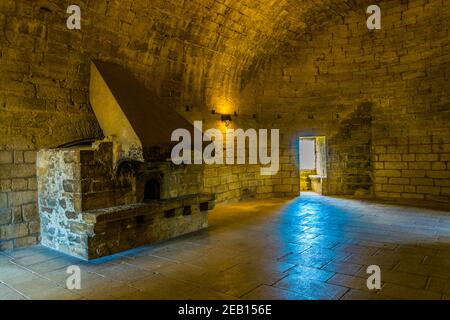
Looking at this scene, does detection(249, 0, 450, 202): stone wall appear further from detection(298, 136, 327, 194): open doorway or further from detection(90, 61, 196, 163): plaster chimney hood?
detection(90, 61, 196, 163): plaster chimney hood

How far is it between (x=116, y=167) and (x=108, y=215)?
73cm

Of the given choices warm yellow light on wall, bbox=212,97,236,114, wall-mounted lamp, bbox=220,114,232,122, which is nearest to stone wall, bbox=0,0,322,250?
warm yellow light on wall, bbox=212,97,236,114

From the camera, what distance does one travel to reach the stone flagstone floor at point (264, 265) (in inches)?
121

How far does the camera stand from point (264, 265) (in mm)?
3797

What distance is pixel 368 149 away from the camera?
29.7 ft

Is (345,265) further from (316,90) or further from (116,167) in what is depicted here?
(316,90)

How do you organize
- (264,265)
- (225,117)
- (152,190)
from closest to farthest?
(264,265) → (152,190) → (225,117)

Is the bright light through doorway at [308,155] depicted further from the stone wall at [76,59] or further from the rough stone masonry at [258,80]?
the stone wall at [76,59]

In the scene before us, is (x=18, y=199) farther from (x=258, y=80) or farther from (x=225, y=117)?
(x=258, y=80)

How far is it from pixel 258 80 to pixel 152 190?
5.30 m

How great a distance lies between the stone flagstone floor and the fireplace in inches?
10.7

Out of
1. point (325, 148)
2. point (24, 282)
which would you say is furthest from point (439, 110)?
point (24, 282)

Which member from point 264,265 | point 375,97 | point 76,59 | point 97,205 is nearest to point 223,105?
point 76,59

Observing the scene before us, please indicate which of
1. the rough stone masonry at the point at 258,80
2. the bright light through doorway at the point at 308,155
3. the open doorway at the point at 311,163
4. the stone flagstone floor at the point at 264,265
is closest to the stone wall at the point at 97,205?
the stone flagstone floor at the point at 264,265
